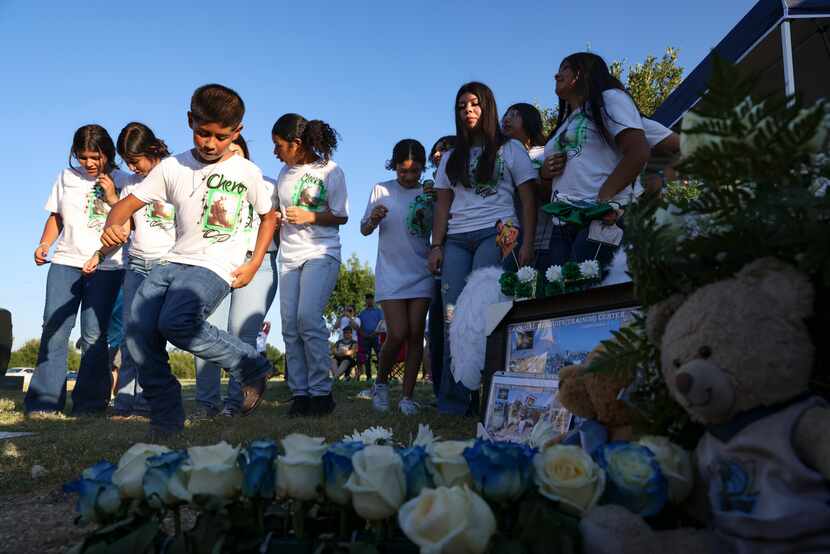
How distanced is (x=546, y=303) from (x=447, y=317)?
1.14 metres

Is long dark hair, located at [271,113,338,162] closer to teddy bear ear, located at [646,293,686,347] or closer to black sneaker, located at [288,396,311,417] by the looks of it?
black sneaker, located at [288,396,311,417]

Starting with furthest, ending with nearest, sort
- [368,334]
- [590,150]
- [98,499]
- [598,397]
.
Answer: [368,334] < [590,150] < [598,397] < [98,499]

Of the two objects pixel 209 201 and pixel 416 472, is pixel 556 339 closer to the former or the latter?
pixel 416 472

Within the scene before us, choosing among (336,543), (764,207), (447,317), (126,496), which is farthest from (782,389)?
(447,317)

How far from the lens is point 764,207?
1023 mm

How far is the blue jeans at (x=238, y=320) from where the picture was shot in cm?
484

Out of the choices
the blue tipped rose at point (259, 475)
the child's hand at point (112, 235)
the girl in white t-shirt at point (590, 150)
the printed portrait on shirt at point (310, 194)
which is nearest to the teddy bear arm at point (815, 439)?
the blue tipped rose at point (259, 475)

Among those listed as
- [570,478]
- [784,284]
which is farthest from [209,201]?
[784,284]

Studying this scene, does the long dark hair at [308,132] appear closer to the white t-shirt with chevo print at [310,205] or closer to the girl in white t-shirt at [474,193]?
the white t-shirt with chevo print at [310,205]

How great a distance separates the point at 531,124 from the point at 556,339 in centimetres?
231

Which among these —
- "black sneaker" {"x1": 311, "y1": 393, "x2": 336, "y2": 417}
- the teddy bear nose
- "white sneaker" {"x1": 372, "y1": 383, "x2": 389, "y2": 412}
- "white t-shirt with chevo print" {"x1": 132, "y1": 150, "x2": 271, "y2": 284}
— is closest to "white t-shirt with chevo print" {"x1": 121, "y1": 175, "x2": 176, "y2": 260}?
"white t-shirt with chevo print" {"x1": 132, "y1": 150, "x2": 271, "y2": 284}

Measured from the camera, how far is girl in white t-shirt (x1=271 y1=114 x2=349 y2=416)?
448 centimetres

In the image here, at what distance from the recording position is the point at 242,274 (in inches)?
148

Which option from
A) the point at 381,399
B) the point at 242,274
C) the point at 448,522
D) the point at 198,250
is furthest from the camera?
the point at 381,399
